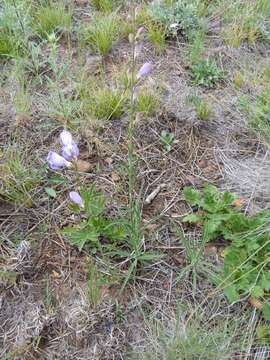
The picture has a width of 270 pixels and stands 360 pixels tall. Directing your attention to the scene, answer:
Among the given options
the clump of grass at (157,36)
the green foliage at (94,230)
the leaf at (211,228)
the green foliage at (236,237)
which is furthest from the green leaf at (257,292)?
the clump of grass at (157,36)

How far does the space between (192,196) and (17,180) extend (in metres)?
0.87

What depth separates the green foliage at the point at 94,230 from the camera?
191cm

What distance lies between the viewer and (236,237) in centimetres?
198

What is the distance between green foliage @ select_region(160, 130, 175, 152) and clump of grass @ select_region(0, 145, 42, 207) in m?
0.70

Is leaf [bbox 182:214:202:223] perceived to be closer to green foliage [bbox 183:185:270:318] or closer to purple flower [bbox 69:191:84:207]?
green foliage [bbox 183:185:270:318]

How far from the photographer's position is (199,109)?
8.13 ft

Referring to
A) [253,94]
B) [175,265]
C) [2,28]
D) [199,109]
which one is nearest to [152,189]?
[175,265]

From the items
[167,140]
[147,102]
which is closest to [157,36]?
[147,102]

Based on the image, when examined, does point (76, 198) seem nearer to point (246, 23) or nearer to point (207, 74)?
point (207, 74)

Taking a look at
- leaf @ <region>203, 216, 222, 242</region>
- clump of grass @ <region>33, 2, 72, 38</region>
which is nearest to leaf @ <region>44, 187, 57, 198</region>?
leaf @ <region>203, 216, 222, 242</region>

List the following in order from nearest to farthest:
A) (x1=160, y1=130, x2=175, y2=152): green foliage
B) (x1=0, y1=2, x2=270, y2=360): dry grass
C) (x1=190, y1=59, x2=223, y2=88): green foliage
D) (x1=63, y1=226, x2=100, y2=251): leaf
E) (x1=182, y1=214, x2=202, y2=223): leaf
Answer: (x1=0, y1=2, x2=270, y2=360): dry grass → (x1=63, y1=226, x2=100, y2=251): leaf → (x1=182, y1=214, x2=202, y2=223): leaf → (x1=160, y1=130, x2=175, y2=152): green foliage → (x1=190, y1=59, x2=223, y2=88): green foliage

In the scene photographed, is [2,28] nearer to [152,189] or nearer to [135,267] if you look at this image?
[152,189]

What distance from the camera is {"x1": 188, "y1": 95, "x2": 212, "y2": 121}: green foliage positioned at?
247 cm

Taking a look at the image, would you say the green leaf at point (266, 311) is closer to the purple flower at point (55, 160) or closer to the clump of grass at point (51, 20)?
the purple flower at point (55, 160)
